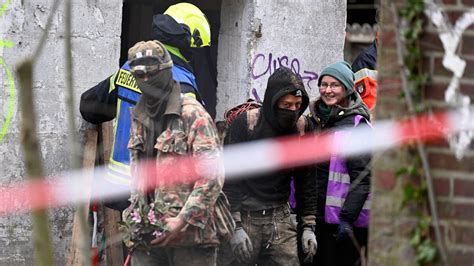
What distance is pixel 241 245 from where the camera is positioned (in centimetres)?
668

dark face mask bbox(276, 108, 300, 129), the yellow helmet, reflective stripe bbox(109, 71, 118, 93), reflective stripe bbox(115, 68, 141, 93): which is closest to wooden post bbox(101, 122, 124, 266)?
reflective stripe bbox(109, 71, 118, 93)

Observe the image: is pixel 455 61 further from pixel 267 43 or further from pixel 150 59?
pixel 267 43

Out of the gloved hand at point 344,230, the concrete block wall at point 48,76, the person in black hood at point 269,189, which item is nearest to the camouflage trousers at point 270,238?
the person in black hood at point 269,189

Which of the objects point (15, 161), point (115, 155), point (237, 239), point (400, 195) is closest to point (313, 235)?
point (237, 239)

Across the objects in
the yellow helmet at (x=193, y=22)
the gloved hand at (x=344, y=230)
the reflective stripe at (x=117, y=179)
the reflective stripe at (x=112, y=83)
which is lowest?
the gloved hand at (x=344, y=230)

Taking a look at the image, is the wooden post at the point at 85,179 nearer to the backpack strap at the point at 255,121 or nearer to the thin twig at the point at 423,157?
the backpack strap at the point at 255,121

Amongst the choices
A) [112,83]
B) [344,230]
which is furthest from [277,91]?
[112,83]

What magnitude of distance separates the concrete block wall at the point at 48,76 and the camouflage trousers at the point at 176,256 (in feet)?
6.57

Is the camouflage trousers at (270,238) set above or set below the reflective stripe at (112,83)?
below

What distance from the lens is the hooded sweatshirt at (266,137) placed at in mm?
6828

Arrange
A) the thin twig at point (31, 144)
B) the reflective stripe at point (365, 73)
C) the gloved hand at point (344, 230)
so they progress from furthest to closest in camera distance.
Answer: the reflective stripe at point (365, 73), the gloved hand at point (344, 230), the thin twig at point (31, 144)

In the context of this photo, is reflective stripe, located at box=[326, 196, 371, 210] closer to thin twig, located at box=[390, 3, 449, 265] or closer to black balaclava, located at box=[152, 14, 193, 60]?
black balaclava, located at box=[152, 14, 193, 60]

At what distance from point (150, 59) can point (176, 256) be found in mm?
1160

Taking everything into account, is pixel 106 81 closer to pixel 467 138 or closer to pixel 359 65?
pixel 359 65
